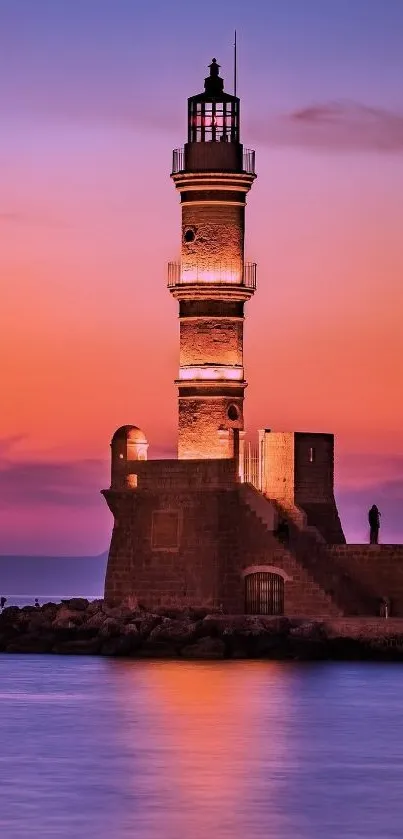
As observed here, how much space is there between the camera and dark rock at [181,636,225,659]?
5309 centimetres

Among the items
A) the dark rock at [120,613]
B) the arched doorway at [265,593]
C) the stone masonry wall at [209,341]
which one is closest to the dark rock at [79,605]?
the dark rock at [120,613]

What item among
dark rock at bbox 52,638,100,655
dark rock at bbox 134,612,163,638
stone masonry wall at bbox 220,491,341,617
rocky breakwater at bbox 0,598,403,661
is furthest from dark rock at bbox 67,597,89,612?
stone masonry wall at bbox 220,491,341,617

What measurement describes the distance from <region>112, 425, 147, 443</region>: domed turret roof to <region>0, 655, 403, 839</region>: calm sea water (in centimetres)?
494

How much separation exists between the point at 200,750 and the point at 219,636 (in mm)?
14017

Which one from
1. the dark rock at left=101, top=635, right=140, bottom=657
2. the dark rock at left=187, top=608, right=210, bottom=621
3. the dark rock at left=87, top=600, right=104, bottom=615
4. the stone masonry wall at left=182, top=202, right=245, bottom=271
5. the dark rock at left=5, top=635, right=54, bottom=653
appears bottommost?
the dark rock at left=101, top=635, right=140, bottom=657

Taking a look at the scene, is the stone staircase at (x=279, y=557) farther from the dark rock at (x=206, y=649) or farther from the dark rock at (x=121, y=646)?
the dark rock at (x=121, y=646)

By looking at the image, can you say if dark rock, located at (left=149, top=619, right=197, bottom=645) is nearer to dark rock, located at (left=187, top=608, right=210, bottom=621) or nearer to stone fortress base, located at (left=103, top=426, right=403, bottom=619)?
dark rock, located at (left=187, top=608, right=210, bottom=621)

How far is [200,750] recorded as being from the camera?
39.3 m

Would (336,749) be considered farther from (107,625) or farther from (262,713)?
(107,625)

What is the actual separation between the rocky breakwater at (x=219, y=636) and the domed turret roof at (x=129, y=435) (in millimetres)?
3694

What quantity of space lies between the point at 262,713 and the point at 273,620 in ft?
25.9

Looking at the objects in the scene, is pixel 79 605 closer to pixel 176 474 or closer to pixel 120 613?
pixel 120 613

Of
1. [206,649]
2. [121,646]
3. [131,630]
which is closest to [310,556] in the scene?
[206,649]

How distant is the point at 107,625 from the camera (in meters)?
55.2
